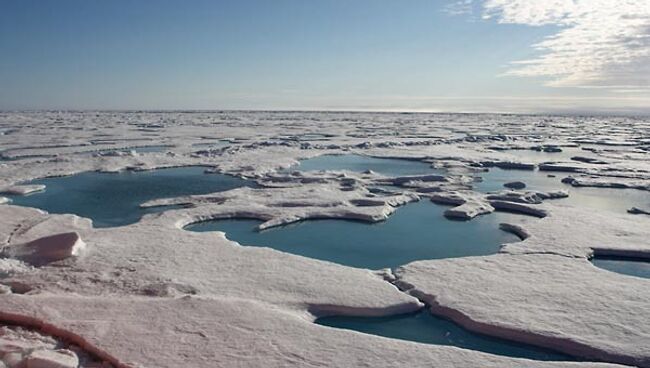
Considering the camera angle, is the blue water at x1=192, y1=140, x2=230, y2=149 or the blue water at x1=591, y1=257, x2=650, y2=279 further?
the blue water at x1=192, y1=140, x2=230, y2=149

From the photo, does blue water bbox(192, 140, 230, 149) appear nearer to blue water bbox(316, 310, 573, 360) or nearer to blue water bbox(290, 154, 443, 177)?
blue water bbox(290, 154, 443, 177)

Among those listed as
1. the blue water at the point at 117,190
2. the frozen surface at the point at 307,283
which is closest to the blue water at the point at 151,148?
the blue water at the point at 117,190

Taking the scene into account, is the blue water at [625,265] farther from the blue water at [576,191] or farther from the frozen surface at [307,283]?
the blue water at [576,191]

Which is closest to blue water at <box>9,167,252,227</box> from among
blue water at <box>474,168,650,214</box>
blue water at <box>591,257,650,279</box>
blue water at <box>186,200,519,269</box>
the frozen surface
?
the frozen surface

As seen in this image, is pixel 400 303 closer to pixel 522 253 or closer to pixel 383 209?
pixel 522 253

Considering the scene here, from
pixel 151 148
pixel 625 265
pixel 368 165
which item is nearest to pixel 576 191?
pixel 625 265

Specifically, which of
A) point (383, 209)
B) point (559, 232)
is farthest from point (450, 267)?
point (383, 209)
